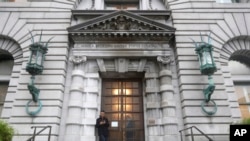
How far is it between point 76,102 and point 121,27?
Answer: 4.81m

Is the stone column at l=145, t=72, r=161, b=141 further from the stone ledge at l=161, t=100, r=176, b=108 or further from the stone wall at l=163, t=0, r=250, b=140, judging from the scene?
the stone wall at l=163, t=0, r=250, b=140

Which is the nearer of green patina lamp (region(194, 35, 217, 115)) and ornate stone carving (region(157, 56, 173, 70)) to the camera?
green patina lamp (region(194, 35, 217, 115))

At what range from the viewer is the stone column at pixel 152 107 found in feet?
34.7

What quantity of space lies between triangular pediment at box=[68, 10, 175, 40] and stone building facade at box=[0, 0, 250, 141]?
5 centimetres

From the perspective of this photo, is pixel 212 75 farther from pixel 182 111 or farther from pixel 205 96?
pixel 182 111

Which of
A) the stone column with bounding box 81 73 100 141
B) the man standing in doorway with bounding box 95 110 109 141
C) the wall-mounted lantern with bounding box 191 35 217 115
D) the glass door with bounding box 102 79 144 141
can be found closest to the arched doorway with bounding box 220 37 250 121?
the wall-mounted lantern with bounding box 191 35 217 115

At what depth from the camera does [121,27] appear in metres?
12.1

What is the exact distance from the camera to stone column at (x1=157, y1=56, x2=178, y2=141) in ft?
33.6

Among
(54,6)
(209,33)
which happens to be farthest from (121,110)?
(54,6)

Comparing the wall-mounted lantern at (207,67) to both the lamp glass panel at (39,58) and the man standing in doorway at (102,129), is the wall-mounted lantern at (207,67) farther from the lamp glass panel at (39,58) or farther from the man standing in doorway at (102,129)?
the lamp glass panel at (39,58)

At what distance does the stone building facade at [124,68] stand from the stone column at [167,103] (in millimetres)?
48

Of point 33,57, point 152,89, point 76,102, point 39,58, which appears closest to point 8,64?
point 33,57

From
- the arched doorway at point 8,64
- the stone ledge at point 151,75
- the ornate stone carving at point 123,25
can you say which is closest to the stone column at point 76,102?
the ornate stone carving at point 123,25

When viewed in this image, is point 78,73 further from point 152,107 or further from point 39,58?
point 152,107
